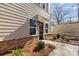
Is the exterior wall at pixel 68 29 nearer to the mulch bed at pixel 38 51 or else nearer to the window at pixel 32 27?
the mulch bed at pixel 38 51

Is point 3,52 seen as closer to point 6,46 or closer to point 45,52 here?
point 6,46

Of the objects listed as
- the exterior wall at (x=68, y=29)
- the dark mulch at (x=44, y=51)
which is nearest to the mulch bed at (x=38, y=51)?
the dark mulch at (x=44, y=51)

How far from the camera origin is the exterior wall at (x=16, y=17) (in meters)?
4.03

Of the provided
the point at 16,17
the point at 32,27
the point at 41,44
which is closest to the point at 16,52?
the point at 41,44

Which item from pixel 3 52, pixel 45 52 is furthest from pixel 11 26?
pixel 45 52

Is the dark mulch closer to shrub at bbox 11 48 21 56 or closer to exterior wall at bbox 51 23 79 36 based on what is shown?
shrub at bbox 11 48 21 56

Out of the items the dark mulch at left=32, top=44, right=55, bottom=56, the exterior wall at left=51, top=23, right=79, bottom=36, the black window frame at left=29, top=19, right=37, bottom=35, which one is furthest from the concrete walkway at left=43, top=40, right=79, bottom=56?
the black window frame at left=29, top=19, right=37, bottom=35

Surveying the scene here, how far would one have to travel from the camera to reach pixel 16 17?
450cm

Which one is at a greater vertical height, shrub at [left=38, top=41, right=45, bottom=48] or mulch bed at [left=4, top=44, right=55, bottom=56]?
shrub at [left=38, top=41, right=45, bottom=48]

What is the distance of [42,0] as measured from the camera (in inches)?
129

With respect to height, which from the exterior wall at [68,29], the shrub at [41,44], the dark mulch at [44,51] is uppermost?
the exterior wall at [68,29]

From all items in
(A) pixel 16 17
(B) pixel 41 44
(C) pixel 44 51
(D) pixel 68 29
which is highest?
(A) pixel 16 17

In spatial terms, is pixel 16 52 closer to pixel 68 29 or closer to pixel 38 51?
pixel 38 51

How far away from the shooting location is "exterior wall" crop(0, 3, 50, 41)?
403 cm
